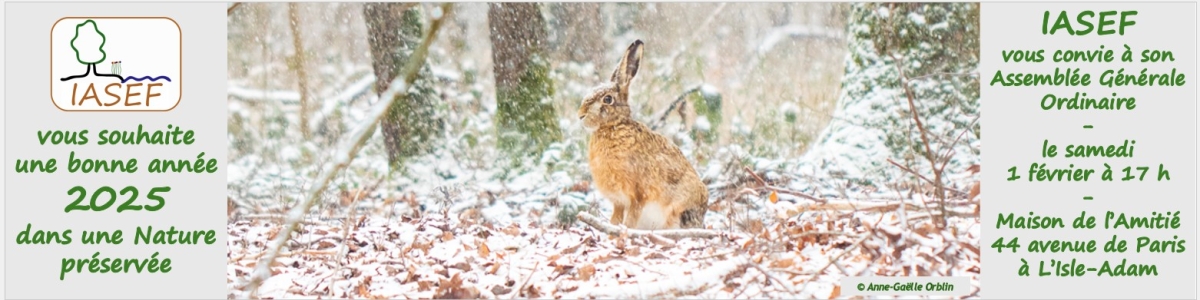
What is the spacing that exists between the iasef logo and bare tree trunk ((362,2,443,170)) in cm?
154

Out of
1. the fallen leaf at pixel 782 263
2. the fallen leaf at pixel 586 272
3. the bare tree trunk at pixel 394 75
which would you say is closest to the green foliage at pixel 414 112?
the bare tree trunk at pixel 394 75

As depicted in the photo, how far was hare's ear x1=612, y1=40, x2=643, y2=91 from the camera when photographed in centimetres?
461

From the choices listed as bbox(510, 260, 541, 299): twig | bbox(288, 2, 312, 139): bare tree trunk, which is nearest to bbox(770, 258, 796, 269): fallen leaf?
bbox(510, 260, 541, 299): twig

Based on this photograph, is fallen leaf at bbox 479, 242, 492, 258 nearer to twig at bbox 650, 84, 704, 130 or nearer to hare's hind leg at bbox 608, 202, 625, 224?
hare's hind leg at bbox 608, 202, 625, 224

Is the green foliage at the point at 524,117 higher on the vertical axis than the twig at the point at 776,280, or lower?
higher

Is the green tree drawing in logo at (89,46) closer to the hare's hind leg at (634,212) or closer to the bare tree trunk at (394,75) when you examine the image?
the bare tree trunk at (394,75)

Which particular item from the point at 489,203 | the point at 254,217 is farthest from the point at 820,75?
the point at 254,217

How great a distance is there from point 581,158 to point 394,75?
102cm

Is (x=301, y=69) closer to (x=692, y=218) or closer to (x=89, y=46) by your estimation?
(x=89, y=46)

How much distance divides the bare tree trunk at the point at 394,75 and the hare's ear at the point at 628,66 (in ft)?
4.55

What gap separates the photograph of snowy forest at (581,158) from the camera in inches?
164

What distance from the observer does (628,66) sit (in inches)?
182

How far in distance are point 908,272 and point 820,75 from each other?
3.83 metres

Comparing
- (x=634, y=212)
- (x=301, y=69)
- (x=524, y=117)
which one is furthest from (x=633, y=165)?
(x=301, y=69)
